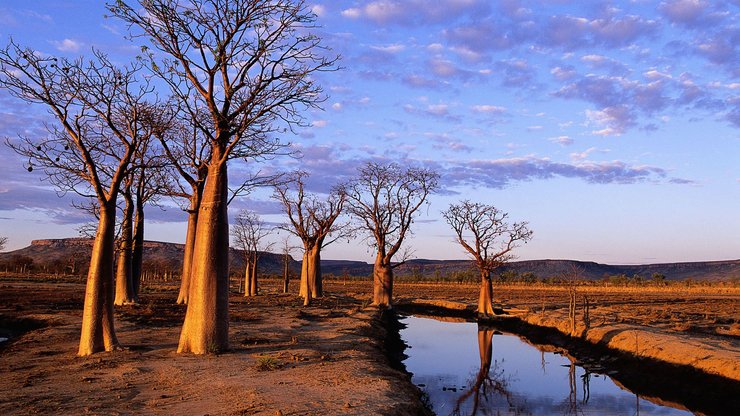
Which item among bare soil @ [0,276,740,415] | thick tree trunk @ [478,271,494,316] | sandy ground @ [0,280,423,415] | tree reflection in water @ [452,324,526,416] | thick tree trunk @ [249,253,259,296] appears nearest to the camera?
sandy ground @ [0,280,423,415]

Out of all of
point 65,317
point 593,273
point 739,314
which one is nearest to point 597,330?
point 739,314

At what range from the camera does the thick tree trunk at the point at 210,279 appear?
10781 mm

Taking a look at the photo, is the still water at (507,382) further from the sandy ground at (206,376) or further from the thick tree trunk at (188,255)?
the thick tree trunk at (188,255)

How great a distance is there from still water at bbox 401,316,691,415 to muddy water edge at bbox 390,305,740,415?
0.32 metres

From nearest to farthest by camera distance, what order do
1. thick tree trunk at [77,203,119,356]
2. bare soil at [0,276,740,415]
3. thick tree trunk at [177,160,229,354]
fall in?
bare soil at [0,276,740,415], thick tree trunk at [77,203,119,356], thick tree trunk at [177,160,229,354]

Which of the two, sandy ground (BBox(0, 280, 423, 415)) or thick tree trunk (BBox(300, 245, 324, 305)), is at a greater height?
thick tree trunk (BBox(300, 245, 324, 305))

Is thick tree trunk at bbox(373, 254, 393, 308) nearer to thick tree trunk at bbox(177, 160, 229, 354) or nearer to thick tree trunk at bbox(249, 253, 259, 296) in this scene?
thick tree trunk at bbox(249, 253, 259, 296)

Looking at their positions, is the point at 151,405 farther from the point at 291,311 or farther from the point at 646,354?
the point at 291,311

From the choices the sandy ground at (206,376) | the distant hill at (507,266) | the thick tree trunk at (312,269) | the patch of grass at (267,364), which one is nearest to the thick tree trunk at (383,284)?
the thick tree trunk at (312,269)

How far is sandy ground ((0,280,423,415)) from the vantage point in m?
7.19

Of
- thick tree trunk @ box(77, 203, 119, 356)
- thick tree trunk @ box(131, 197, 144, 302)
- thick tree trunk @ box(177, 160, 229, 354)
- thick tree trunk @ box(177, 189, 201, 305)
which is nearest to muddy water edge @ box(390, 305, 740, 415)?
thick tree trunk @ box(177, 160, 229, 354)

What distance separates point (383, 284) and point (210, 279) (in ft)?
60.2

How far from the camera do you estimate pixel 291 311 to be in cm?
2280

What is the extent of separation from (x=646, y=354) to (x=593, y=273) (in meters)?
124
